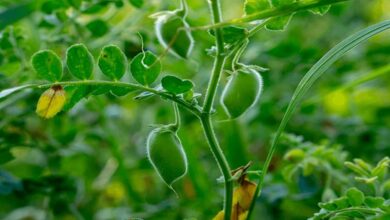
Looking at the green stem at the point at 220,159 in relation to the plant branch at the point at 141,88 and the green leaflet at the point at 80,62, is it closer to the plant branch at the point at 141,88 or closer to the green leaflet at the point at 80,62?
the plant branch at the point at 141,88

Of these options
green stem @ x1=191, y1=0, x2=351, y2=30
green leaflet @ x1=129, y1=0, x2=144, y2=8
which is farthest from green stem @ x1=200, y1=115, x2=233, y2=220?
green leaflet @ x1=129, y1=0, x2=144, y2=8

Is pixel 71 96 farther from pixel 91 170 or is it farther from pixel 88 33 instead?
pixel 91 170

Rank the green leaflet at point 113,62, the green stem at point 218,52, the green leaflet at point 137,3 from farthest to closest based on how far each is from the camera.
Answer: the green leaflet at point 137,3 → the green leaflet at point 113,62 → the green stem at point 218,52

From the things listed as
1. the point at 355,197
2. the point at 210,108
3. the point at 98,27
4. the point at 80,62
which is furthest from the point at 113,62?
the point at 98,27

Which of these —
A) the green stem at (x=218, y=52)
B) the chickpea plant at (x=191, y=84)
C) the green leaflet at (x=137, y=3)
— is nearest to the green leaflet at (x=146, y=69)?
the chickpea plant at (x=191, y=84)

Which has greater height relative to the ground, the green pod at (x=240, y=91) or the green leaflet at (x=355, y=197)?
the green pod at (x=240, y=91)

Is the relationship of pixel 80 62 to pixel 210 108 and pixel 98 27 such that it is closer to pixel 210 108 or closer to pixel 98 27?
pixel 210 108

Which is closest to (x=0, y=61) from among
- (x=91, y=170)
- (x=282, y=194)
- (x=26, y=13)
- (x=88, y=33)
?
(x=26, y=13)

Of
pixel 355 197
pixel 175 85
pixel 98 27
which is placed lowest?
pixel 355 197
